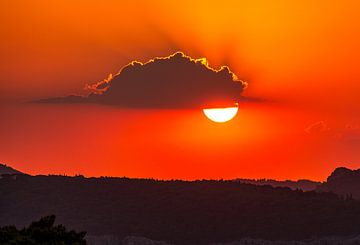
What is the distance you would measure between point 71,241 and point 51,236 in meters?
1.96

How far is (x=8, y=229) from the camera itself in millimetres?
87188

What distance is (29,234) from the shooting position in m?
91.1

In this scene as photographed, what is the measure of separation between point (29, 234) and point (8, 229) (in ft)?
13.9

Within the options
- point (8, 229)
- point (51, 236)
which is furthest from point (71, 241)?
point (8, 229)

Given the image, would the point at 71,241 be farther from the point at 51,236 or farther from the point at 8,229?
the point at 8,229

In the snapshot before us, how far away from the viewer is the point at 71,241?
→ 92.5 meters

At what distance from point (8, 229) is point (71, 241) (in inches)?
297

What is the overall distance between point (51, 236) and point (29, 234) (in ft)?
7.20

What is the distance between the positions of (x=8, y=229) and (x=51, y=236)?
6.01m
